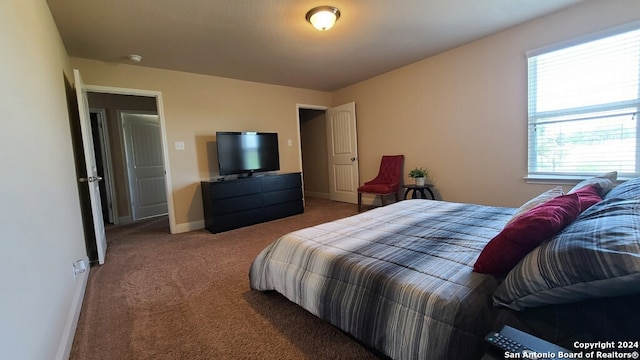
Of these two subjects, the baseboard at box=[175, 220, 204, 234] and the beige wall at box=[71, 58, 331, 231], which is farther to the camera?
the baseboard at box=[175, 220, 204, 234]

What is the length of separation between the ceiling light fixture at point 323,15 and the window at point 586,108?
7.35ft

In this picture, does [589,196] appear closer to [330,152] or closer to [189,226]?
[189,226]

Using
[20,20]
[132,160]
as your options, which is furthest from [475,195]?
[132,160]

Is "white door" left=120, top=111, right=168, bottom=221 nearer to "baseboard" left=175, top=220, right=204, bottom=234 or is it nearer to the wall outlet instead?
"baseboard" left=175, top=220, right=204, bottom=234

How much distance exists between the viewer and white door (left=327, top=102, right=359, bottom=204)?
512 cm

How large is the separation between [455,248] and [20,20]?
2664 mm

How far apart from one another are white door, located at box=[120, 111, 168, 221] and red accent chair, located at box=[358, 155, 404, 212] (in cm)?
355

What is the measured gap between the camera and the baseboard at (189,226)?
3908mm

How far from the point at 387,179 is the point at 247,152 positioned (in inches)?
90.1

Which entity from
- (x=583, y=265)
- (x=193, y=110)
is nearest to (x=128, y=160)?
(x=193, y=110)

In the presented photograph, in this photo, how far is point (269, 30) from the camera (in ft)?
9.07

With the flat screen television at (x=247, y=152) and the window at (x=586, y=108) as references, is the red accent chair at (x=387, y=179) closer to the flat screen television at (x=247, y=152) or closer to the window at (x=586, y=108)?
the flat screen television at (x=247, y=152)

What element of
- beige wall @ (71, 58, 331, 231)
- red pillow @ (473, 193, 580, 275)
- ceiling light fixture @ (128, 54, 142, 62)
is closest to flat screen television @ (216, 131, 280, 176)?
beige wall @ (71, 58, 331, 231)

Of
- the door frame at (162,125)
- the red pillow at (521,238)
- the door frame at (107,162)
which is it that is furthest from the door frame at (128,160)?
the red pillow at (521,238)
